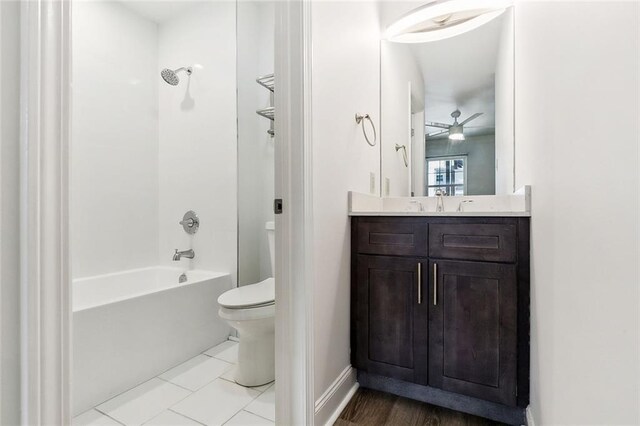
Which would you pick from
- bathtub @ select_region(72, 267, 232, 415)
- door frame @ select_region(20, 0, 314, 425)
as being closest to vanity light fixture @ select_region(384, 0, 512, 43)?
door frame @ select_region(20, 0, 314, 425)

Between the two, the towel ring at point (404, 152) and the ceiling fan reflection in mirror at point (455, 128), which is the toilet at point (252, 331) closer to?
the towel ring at point (404, 152)

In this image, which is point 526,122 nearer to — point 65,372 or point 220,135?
point 65,372

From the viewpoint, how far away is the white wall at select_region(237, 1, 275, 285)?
2.35 metres

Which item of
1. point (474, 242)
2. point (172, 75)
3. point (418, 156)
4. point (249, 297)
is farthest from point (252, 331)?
point (172, 75)

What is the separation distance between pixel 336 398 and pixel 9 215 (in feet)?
4.56

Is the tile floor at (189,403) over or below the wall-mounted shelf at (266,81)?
below

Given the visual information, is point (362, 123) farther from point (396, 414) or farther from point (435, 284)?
point (396, 414)

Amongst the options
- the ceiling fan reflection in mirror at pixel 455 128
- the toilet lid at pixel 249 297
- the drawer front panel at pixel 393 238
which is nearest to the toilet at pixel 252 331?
the toilet lid at pixel 249 297

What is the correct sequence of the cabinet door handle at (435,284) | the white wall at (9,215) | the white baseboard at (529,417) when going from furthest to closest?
the cabinet door handle at (435,284) < the white baseboard at (529,417) < the white wall at (9,215)

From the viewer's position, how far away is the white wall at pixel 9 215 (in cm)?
48

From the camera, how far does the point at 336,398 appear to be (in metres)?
1.43

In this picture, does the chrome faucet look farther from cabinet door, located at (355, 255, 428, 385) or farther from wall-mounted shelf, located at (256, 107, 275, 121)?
cabinet door, located at (355, 255, 428, 385)

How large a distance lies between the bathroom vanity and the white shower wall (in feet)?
3.86

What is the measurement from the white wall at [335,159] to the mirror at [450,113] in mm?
393
